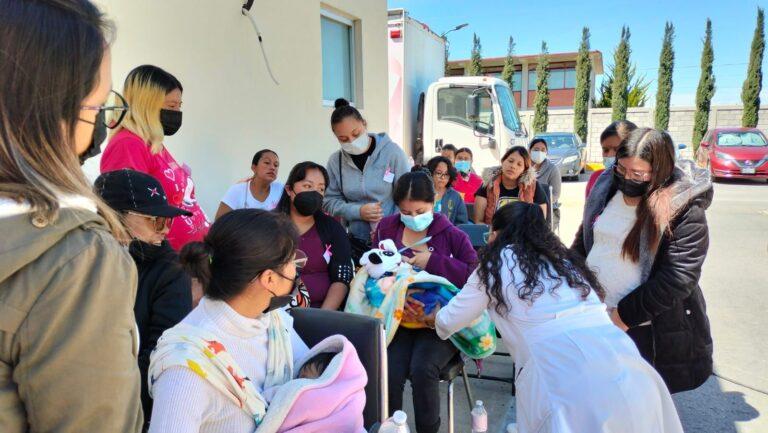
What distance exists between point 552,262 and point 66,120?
1.74 meters

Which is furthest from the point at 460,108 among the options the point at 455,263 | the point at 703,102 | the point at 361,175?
the point at 703,102

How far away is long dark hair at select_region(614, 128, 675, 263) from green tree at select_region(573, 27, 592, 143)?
23.7 metres

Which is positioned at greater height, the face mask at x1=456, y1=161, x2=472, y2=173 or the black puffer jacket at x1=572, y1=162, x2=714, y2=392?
the face mask at x1=456, y1=161, x2=472, y2=173

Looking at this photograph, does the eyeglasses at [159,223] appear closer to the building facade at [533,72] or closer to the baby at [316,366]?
the baby at [316,366]

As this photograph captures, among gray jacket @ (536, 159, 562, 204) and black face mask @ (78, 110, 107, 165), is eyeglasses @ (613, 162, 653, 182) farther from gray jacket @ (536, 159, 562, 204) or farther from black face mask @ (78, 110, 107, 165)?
gray jacket @ (536, 159, 562, 204)

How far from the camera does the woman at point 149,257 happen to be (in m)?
1.77

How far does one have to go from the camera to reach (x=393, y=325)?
96.7 inches

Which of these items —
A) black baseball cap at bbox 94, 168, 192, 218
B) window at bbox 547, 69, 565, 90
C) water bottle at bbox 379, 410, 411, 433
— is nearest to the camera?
water bottle at bbox 379, 410, 411, 433

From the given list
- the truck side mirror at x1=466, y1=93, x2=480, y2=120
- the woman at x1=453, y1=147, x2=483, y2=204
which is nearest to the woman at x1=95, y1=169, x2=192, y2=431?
the woman at x1=453, y1=147, x2=483, y2=204

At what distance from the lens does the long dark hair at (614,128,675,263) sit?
7.34 ft

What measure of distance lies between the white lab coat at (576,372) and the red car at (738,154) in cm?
1341

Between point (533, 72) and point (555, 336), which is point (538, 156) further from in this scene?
point (533, 72)

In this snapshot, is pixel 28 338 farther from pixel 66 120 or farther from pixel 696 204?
pixel 696 204

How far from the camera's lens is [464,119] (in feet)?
30.5
